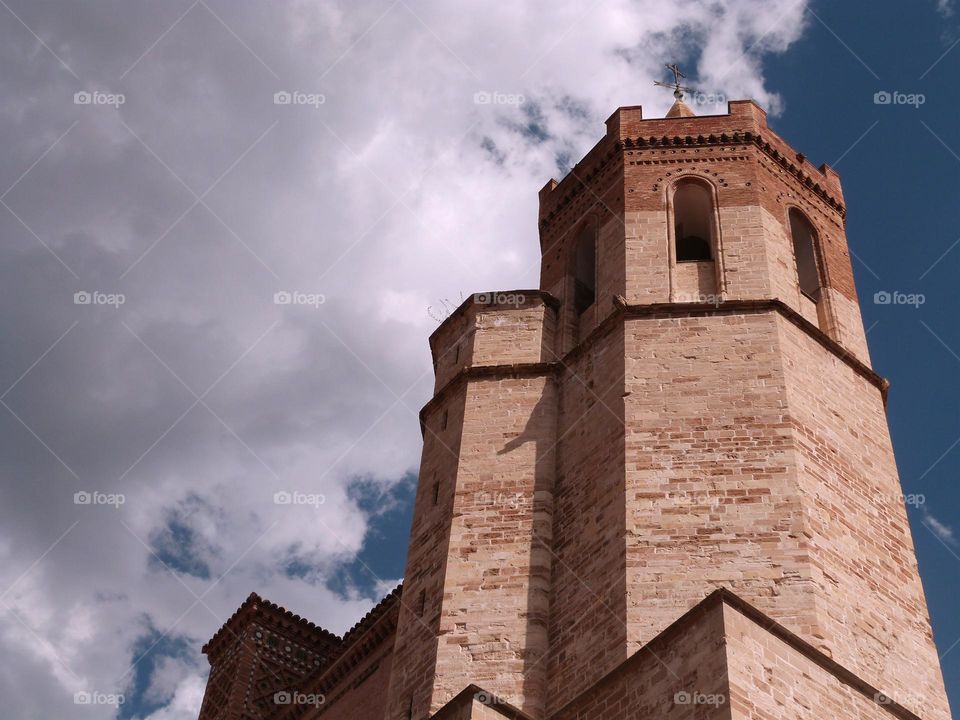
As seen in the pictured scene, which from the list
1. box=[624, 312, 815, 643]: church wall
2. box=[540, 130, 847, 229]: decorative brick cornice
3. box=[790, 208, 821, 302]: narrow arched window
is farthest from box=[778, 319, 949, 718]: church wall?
box=[540, 130, 847, 229]: decorative brick cornice

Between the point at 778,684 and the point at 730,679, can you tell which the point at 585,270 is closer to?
the point at 778,684

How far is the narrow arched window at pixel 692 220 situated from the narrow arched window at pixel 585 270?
1154 mm

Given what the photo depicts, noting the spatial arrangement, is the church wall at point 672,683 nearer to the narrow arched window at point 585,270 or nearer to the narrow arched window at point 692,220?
the narrow arched window at point 585,270

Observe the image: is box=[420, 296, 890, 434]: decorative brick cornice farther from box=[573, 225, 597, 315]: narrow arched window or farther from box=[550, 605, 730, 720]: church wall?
box=[550, 605, 730, 720]: church wall

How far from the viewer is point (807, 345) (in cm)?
1380

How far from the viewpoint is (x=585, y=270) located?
1688 centimetres

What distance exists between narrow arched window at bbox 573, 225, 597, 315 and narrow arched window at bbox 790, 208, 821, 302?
2632 mm

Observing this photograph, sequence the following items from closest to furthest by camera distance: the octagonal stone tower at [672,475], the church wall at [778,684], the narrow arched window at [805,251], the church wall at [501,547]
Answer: the church wall at [778,684] < the octagonal stone tower at [672,475] < the church wall at [501,547] < the narrow arched window at [805,251]

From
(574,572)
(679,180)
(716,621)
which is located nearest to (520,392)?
(574,572)

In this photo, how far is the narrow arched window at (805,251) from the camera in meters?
16.0

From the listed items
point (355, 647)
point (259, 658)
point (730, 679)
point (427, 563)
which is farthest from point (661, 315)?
point (259, 658)

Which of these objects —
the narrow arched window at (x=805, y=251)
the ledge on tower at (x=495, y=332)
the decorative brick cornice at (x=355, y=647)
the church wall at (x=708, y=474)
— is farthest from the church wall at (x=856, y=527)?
the decorative brick cornice at (x=355, y=647)

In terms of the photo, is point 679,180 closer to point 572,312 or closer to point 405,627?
point 572,312

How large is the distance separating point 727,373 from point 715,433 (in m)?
0.91
